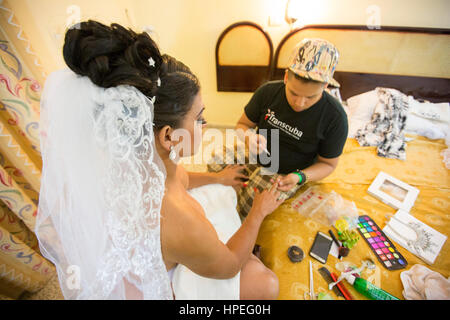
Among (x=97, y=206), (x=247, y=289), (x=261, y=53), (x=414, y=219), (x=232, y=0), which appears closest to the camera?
(x=97, y=206)

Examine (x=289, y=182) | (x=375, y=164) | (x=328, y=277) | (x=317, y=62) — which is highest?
(x=317, y=62)

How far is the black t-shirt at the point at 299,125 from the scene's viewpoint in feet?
3.89

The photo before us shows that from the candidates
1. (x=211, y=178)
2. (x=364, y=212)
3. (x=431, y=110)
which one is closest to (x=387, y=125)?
(x=431, y=110)

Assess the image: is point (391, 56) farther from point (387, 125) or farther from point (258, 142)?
point (258, 142)

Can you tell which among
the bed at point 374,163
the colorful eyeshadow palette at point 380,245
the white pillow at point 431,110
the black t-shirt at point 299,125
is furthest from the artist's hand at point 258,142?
the white pillow at point 431,110

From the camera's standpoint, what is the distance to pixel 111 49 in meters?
0.51

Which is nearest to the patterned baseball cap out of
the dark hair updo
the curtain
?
the dark hair updo

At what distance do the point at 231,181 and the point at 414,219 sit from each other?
114cm

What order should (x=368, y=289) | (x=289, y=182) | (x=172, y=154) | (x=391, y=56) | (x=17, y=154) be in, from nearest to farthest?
1. (x=172, y=154)
2. (x=368, y=289)
3. (x=17, y=154)
4. (x=289, y=182)
5. (x=391, y=56)

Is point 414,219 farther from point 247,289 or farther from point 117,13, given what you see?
point 117,13

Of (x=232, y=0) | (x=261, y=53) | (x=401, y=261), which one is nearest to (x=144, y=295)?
(x=401, y=261)

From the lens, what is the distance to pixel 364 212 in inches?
48.3

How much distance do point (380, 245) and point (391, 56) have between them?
1778mm

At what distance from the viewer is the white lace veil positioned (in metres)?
0.55
